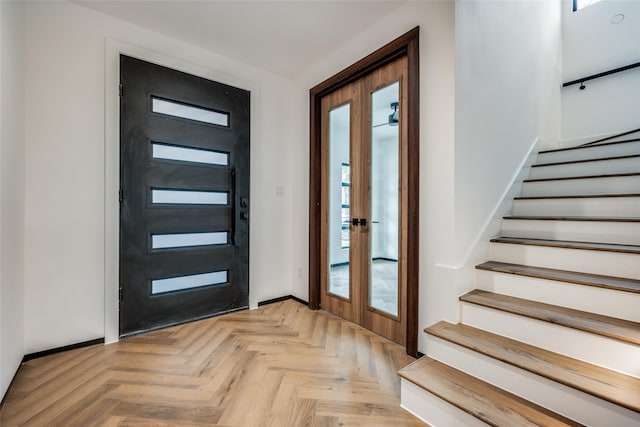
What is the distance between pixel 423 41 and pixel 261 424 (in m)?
2.49

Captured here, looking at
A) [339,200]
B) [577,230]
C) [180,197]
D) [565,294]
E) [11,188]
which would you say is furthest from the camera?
[339,200]

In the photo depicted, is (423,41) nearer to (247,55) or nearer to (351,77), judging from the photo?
(351,77)

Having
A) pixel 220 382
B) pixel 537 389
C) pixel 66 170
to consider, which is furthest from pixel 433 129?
pixel 66 170

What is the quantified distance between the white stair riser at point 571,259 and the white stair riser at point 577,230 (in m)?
0.25

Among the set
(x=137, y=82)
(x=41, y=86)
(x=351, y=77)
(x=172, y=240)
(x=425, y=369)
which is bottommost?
(x=425, y=369)

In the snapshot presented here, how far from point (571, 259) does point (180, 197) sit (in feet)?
9.60

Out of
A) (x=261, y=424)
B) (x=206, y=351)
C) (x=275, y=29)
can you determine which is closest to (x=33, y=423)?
(x=206, y=351)

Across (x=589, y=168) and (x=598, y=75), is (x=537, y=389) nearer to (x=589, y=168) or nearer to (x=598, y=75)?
(x=589, y=168)

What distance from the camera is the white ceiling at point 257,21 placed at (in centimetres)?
209

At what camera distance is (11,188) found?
5.40ft

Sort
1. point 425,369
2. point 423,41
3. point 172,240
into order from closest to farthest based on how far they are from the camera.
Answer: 1. point 425,369
2. point 423,41
3. point 172,240

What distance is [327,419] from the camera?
54.3 inches

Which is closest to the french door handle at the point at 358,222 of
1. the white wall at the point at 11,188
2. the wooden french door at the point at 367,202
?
the wooden french door at the point at 367,202

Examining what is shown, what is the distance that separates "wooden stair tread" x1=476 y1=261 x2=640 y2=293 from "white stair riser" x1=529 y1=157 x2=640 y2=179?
119 cm
